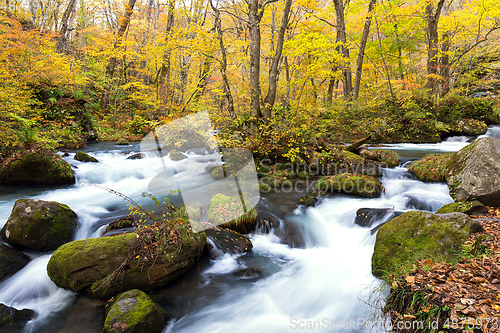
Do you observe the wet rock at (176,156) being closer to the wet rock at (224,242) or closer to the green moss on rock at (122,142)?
the green moss on rock at (122,142)

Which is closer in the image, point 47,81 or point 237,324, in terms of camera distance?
point 237,324

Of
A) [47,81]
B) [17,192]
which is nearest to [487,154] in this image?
[17,192]

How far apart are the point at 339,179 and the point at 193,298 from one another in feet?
20.6

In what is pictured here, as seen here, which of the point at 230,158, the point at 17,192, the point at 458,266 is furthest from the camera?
the point at 230,158

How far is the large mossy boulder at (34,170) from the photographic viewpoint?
7508mm

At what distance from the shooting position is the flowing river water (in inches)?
146

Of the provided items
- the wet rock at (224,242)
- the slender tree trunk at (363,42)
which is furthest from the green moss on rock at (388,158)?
the wet rock at (224,242)

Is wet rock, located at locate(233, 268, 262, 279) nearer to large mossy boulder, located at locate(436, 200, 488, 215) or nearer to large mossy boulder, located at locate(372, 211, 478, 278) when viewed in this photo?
large mossy boulder, located at locate(372, 211, 478, 278)

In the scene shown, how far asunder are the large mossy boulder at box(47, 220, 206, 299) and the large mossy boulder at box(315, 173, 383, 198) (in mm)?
5785

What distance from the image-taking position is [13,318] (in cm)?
343

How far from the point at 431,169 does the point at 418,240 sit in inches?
210

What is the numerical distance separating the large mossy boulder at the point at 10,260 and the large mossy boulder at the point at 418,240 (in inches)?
251

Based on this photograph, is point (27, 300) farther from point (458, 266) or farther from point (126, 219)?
point (458, 266)

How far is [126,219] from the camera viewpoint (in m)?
5.75
